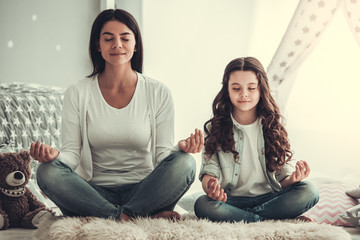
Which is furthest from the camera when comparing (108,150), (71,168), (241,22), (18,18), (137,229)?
(241,22)

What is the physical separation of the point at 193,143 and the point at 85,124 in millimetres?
467

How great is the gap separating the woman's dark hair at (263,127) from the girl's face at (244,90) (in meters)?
0.03

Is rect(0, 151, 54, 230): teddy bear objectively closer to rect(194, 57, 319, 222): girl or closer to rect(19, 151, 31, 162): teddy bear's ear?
rect(19, 151, 31, 162): teddy bear's ear

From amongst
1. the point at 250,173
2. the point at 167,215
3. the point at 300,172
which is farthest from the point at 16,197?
the point at 300,172

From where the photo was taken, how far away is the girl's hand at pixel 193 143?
1.58m

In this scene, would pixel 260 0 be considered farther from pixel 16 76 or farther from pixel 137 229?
pixel 137 229

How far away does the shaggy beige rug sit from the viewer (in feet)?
4.66

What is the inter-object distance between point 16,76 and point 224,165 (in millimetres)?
1767

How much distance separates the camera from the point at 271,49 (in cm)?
307

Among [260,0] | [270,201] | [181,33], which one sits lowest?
[270,201]

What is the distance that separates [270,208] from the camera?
5.65 ft

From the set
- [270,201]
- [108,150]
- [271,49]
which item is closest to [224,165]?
[270,201]

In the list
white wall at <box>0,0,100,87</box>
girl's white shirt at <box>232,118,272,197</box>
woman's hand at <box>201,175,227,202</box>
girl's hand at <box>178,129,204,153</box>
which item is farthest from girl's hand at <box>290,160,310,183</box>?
white wall at <box>0,0,100,87</box>

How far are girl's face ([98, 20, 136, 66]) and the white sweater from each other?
156 millimetres
